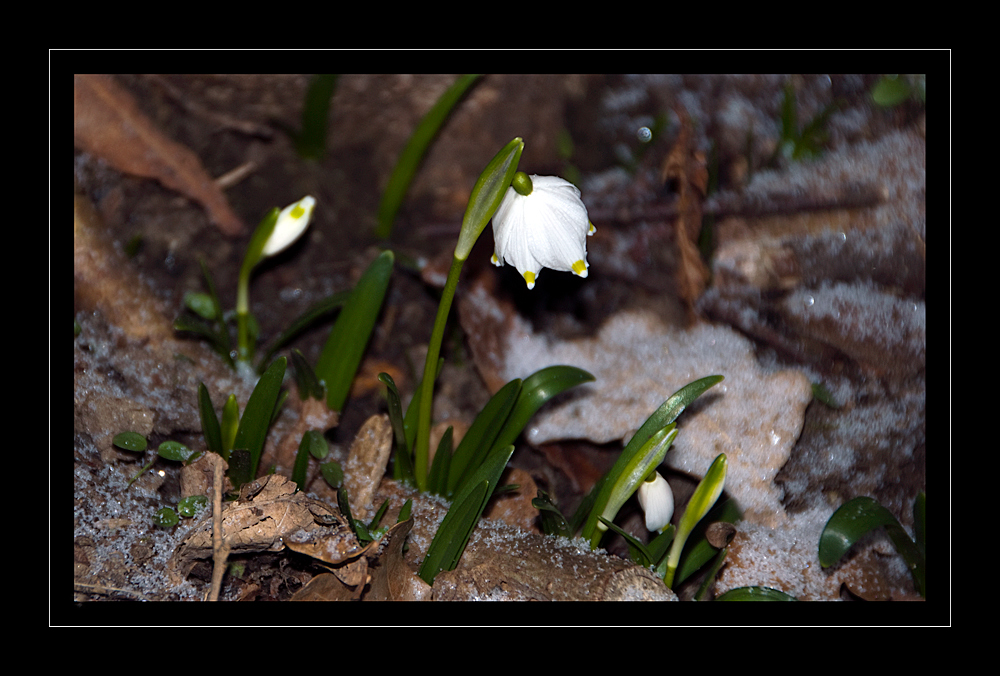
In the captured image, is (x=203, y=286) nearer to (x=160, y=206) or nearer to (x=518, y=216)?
(x=160, y=206)

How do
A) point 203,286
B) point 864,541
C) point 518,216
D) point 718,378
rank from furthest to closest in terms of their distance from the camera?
point 203,286 < point 864,541 < point 718,378 < point 518,216

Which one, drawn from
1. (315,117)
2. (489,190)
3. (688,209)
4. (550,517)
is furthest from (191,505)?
(688,209)

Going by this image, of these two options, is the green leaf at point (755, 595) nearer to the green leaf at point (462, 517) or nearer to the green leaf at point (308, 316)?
the green leaf at point (462, 517)

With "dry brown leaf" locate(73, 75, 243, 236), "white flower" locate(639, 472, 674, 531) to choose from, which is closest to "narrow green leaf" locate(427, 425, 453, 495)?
"white flower" locate(639, 472, 674, 531)

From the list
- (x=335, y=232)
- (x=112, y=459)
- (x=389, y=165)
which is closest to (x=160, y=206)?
(x=335, y=232)

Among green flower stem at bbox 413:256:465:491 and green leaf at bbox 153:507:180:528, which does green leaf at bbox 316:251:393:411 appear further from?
green leaf at bbox 153:507:180:528

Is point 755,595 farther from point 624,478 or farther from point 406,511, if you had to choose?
point 406,511
